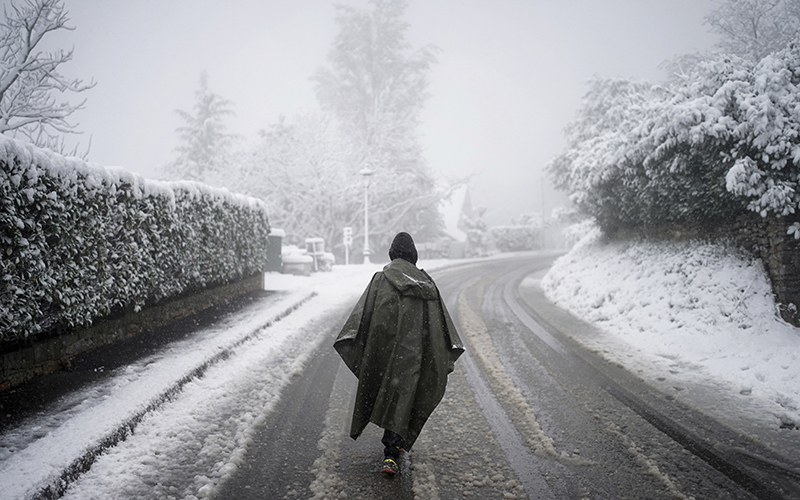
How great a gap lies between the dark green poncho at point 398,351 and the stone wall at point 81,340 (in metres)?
3.63

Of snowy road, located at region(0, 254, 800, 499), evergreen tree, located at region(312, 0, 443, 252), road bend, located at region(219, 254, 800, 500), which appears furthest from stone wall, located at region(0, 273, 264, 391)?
evergreen tree, located at region(312, 0, 443, 252)

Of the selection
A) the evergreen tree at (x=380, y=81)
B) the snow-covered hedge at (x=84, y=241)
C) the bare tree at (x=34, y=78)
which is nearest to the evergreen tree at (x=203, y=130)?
the evergreen tree at (x=380, y=81)

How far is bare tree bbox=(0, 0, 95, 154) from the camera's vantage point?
11438 millimetres

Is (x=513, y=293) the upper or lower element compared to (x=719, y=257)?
lower

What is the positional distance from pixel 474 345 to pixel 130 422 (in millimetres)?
4788

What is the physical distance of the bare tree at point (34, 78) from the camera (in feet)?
37.5

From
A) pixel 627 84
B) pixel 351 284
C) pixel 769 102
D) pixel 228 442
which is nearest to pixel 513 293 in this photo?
pixel 351 284

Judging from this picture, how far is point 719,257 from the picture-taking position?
7.66 metres

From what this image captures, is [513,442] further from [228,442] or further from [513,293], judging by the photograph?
[513,293]

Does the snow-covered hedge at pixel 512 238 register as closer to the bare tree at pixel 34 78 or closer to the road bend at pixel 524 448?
the bare tree at pixel 34 78

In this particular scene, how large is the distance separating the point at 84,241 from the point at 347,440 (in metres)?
4.03

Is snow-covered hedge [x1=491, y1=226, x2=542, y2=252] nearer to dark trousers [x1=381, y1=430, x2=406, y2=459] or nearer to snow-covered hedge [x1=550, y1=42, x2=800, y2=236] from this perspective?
snow-covered hedge [x1=550, y1=42, x2=800, y2=236]

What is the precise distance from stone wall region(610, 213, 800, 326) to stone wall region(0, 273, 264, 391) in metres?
9.62

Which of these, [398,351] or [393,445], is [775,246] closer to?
[398,351]
